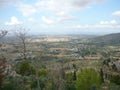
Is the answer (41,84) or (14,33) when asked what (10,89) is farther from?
(14,33)

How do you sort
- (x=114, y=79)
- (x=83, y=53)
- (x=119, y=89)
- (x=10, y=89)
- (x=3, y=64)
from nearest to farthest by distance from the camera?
(x=3, y=64) → (x=10, y=89) → (x=119, y=89) → (x=114, y=79) → (x=83, y=53)

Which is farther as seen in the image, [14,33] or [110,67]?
[110,67]

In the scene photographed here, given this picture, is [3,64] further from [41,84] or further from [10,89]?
[41,84]

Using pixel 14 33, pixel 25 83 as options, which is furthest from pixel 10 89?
pixel 14 33

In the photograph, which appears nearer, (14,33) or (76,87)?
(76,87)

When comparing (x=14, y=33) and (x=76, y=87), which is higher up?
(x=14, y=33)

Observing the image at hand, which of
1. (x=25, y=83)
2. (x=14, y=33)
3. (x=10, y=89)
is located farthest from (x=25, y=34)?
(x=10, y=89)

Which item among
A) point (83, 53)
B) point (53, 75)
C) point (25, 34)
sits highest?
point (25, 34)

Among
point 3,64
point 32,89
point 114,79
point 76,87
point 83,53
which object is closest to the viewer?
point 3,64

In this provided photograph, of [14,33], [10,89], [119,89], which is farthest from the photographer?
[14,33]
